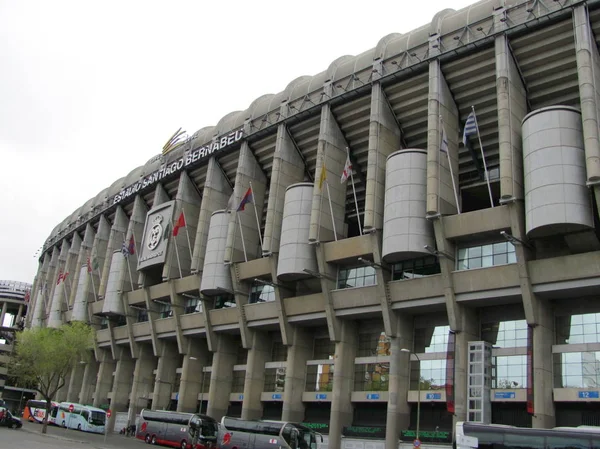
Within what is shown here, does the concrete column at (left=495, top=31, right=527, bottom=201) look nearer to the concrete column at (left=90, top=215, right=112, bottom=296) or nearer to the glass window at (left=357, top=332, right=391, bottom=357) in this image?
the glass window at (left=357, top=332, right=391, bottom=357)

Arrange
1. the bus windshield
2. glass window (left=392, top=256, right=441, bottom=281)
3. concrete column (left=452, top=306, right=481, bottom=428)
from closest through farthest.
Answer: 1. concrete column (left=452, top=306, right=481, bottom=428)
2. glass window (left=392, top=256, right=441, bottom=281)
3. the bus windshield

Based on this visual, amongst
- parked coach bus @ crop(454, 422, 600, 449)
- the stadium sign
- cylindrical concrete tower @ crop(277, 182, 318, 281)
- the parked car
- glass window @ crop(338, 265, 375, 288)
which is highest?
the stadium sign

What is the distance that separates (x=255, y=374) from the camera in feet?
192

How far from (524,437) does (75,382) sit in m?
76.9

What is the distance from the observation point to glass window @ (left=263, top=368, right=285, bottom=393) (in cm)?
5859

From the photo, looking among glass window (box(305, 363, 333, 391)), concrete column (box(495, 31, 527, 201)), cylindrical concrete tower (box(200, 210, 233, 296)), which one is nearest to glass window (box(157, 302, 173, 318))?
A: cylindrical concrete tower (box(200, 210, 233, 296))

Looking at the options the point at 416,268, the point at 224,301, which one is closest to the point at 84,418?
the point at 224,301

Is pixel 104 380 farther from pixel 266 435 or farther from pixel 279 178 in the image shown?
pixel 266 435

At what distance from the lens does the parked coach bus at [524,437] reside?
27938 mm

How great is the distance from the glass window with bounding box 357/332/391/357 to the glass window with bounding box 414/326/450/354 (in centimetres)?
267

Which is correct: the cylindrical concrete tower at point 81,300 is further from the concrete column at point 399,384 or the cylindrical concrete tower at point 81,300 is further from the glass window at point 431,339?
the glass window at point 431,339

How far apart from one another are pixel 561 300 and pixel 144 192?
56.3 metres

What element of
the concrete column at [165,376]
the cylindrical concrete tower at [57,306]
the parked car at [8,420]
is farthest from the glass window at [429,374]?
the cylindrical concrete tower at [57,306]

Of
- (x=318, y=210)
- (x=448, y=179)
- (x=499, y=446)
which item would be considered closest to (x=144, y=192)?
(x=318, y=210)
